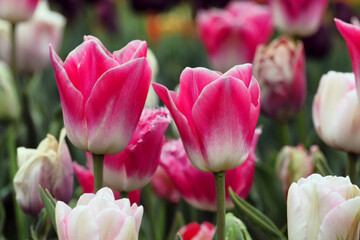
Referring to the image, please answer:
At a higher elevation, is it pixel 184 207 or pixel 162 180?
pixel 162 180

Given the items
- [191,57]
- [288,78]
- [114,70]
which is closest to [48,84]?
[191,57]

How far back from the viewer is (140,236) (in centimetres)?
74

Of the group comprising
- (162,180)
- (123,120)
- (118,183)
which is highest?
(123,120)

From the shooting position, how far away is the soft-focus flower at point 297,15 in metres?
1.37

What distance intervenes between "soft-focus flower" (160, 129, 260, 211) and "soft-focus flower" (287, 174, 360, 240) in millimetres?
227

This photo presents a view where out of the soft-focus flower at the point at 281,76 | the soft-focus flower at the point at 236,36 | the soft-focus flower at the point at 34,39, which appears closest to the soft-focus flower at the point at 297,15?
the soft-focus flower at the point at 236,36

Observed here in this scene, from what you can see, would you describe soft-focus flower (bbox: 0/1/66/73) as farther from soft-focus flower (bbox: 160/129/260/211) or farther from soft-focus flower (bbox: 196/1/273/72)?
soft-focus flower (bbox: 160/129/260/211)

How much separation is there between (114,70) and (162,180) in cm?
37

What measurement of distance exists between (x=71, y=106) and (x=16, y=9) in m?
0.66

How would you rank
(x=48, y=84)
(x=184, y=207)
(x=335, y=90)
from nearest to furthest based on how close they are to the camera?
1. (x=335, y=90)
2. (x=184, y=207)
3. (x=48, y=84)

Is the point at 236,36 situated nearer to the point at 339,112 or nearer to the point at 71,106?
the point at 339,112

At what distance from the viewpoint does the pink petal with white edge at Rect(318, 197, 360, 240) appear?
1.81ft

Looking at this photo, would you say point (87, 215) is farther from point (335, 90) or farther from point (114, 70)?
point (335, 90)

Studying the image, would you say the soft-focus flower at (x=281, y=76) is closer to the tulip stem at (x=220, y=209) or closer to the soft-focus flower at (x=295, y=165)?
the soft-focus flower at (x=295, y=165)
